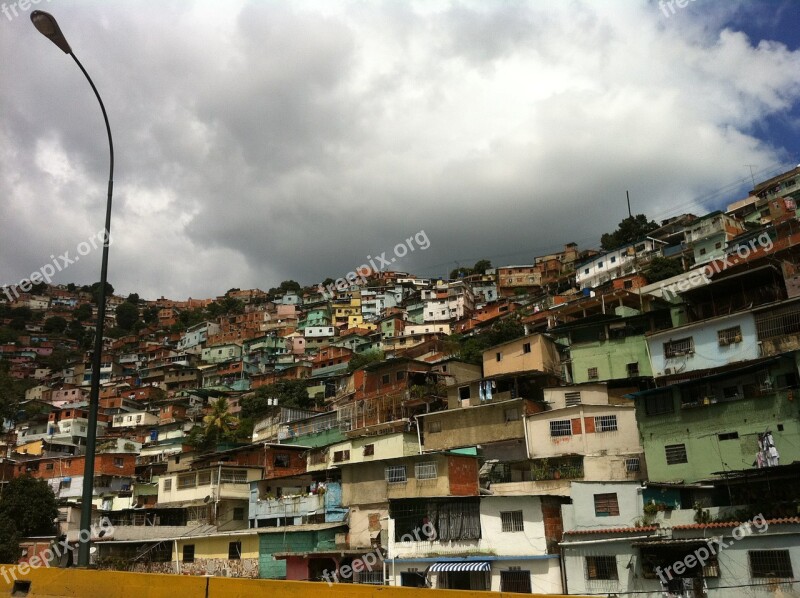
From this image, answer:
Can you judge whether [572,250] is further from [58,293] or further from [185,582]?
[58,293]

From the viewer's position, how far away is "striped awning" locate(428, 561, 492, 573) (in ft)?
88.3

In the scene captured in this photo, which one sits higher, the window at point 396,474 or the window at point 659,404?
the window at point 659,404

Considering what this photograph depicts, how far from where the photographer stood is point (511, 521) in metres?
27.8

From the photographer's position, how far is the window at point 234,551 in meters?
34.4

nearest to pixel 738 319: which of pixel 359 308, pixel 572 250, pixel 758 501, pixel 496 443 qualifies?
pixel 758 501

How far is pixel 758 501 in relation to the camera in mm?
23547

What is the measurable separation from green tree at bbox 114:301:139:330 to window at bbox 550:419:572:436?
517 ft

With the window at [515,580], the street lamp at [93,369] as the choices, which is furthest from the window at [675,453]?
the street lamp at [93,369]

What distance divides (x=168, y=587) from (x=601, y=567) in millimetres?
19564

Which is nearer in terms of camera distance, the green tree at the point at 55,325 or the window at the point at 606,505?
the window at the point at 606,505

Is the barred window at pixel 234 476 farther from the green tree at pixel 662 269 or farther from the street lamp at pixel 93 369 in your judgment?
the green tree at pixel 662 269

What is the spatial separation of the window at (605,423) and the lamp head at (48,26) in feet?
101

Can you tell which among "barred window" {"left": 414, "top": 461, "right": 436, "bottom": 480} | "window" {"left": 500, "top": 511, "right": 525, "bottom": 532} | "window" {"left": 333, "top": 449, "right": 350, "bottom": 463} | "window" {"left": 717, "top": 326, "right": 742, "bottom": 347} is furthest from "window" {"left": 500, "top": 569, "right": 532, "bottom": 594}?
"window" {"left": 333, "top": 449, "right": 350, "bottom": 463}

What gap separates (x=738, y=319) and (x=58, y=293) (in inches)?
7522
